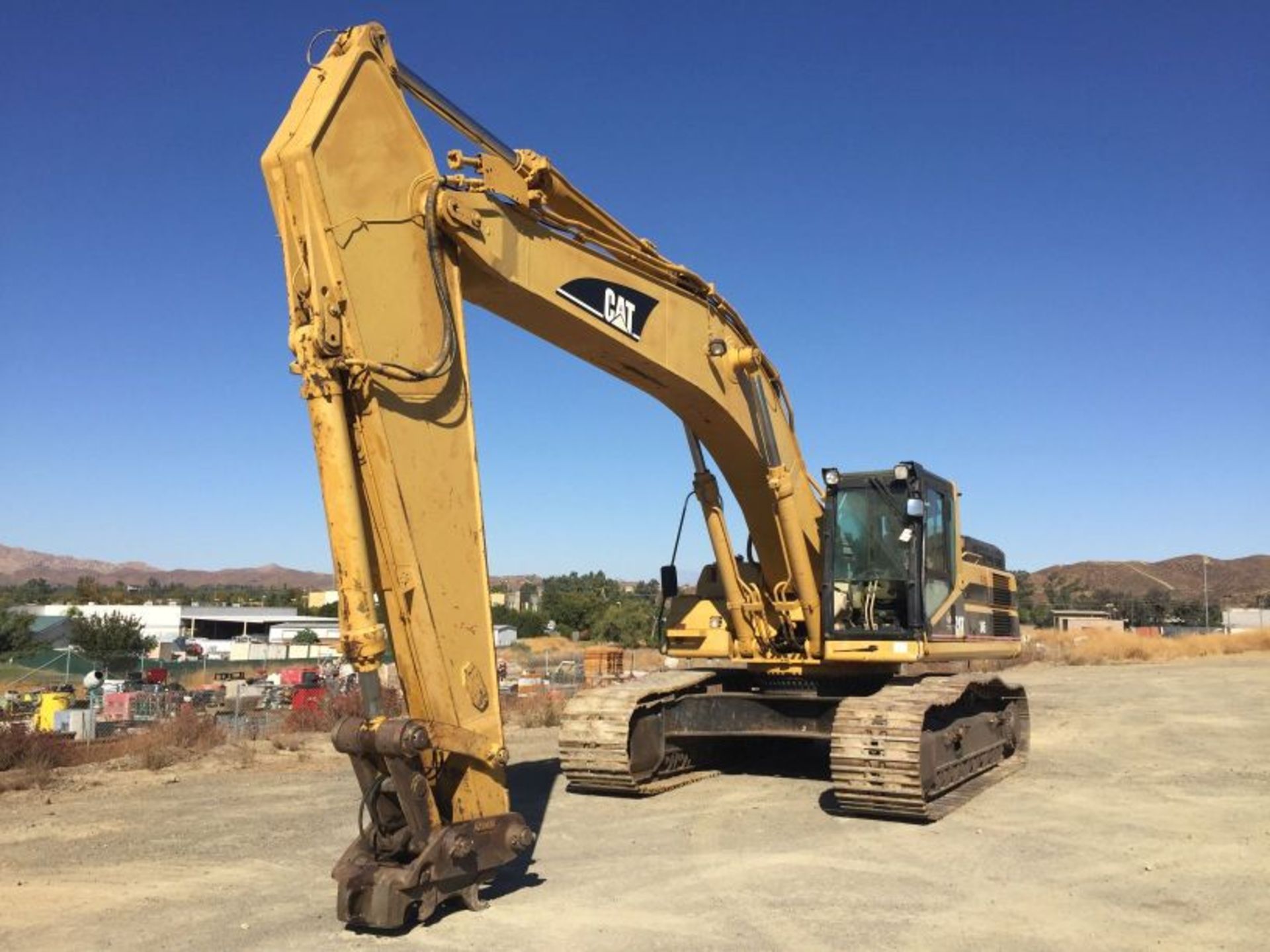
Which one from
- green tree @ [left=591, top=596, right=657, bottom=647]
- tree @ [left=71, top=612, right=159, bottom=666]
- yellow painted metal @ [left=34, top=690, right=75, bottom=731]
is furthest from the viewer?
green tree @ [left=591, top=596, right=657, bottom=647]

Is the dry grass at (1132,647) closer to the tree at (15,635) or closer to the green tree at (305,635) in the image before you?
the tree at (15,635)

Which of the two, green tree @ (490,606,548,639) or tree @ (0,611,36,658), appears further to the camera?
green tree @ (490,606,548,639)

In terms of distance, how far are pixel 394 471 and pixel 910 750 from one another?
531 centimetres

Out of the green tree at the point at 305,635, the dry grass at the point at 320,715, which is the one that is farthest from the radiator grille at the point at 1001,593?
the green tree at the point at 305,635

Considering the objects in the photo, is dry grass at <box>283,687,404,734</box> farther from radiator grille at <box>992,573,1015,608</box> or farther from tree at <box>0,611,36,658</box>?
tree at <box>0,611,36,658</box>

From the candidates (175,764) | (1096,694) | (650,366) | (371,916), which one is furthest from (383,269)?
(1096,694)

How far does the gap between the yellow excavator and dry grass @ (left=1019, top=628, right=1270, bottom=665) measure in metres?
26.4

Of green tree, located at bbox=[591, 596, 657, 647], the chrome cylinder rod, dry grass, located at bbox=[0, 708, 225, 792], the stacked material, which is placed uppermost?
the chrome cylinder rod

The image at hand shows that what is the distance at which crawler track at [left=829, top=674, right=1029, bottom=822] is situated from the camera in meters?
9.20

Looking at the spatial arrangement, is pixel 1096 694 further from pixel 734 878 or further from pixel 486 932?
pixel 486 932

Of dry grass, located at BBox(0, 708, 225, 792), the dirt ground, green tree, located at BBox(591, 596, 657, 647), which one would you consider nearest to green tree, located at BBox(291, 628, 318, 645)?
green tree, located at BBox(591, 596, 657, 647)

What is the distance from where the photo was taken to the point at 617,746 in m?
10.3

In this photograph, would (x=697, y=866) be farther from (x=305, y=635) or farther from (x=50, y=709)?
(x=305, y=635)

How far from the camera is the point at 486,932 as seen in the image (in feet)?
19.3
